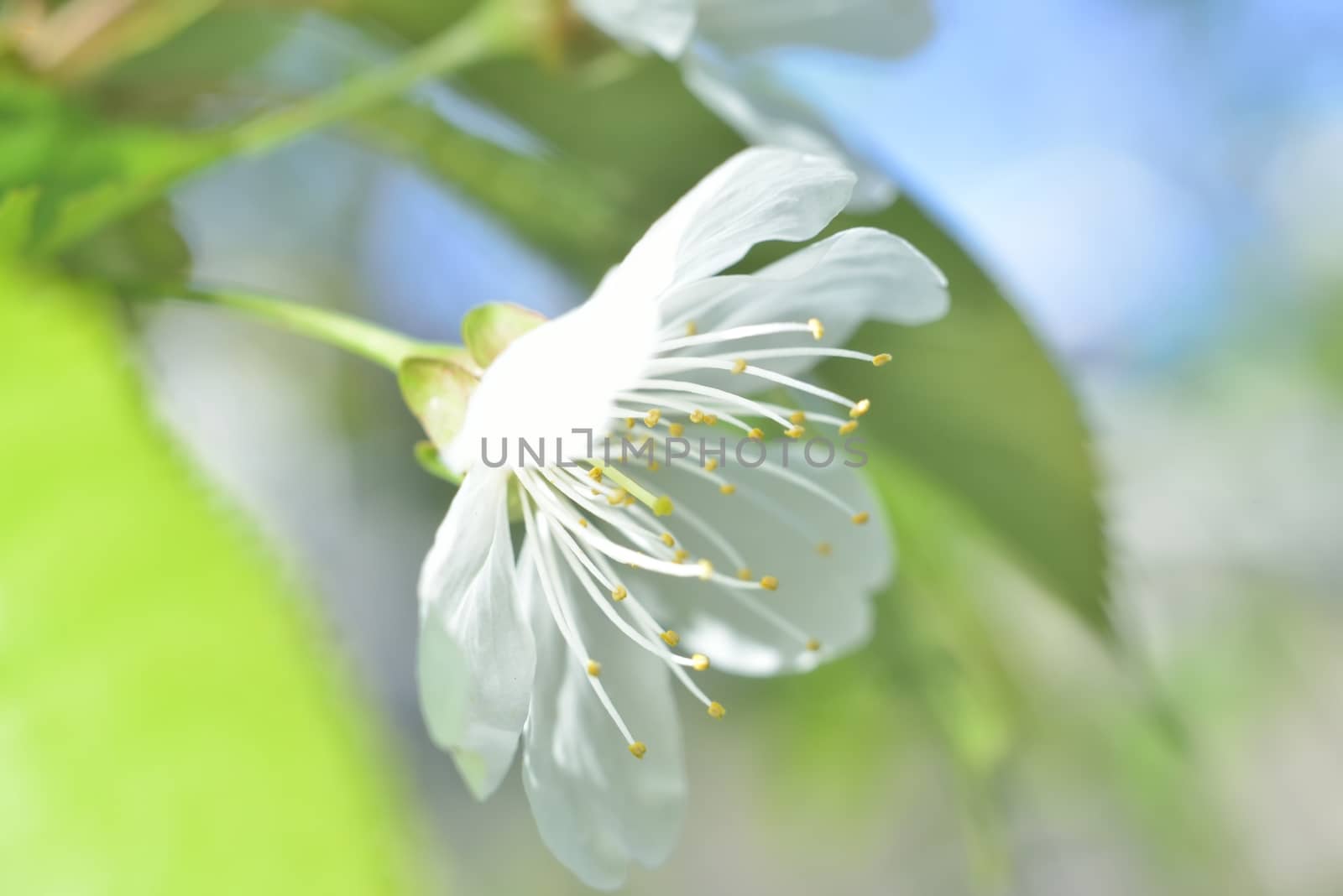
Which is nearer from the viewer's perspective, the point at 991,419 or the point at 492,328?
the point at 492,328

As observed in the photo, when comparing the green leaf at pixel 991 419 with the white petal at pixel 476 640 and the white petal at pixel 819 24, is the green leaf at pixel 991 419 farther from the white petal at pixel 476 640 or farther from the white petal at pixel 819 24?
the white petal at pixel 476 640

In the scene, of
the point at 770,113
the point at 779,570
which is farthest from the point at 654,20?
the point at 779,570

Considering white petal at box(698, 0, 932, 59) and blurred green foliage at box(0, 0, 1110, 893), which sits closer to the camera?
blurred green foliage at box(0, 0, 1110, 893)

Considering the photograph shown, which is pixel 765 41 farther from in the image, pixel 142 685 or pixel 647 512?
pixel 142 685

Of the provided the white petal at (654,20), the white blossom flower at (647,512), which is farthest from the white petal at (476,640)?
the white petal at (654,20)

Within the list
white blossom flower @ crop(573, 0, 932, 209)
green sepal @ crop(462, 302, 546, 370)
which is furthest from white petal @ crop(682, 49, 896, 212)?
green sepal @ crop(462, 302, 546, 370)

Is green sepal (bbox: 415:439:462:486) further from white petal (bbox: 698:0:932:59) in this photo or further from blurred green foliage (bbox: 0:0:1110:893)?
white petal (bbox: 698:0:932:59)
